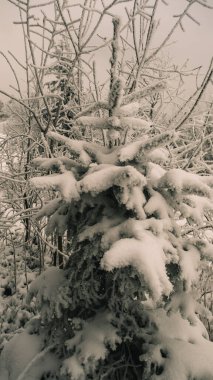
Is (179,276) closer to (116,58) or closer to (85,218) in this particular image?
(85,218)

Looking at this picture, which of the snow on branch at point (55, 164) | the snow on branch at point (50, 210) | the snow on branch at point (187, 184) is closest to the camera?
the snow on branch at point (187, 184)

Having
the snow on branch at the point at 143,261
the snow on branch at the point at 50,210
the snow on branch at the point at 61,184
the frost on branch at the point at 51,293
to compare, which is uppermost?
the snow on branch at the point at 61,184

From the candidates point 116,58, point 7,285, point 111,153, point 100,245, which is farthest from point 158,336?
point 7,285

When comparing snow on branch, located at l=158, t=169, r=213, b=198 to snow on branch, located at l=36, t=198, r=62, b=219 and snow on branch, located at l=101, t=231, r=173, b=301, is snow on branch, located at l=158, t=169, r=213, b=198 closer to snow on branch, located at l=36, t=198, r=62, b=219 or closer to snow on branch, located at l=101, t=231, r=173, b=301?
snow on branch, located at l=101, t=231, r=173, b=301

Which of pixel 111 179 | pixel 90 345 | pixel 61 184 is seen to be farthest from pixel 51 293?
pixel 111 179

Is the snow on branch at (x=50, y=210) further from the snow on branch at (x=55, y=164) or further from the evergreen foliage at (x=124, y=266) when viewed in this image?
the snow on branch at (x=55, y=164)

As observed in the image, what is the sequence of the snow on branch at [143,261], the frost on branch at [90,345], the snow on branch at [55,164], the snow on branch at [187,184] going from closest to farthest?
the snow on branch at [143,261] → the snow on branch at [187,184] → the frost on branch at [90,345] → the snow on branch at [55,164]

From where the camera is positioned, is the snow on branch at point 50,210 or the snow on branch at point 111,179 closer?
the snow on branch at point 111,179

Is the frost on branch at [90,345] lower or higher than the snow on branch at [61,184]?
lower

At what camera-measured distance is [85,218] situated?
9.57ft

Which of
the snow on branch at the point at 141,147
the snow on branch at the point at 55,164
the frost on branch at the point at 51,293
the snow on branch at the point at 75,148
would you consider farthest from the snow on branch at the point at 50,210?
the snow on branch at the point at 141,147

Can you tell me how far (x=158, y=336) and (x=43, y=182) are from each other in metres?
1.70

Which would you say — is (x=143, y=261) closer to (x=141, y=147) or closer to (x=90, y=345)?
(x=141, y=147)

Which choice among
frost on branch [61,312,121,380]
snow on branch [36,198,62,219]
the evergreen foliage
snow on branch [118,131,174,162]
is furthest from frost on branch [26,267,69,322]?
snow on branch [118,131,174,162]
